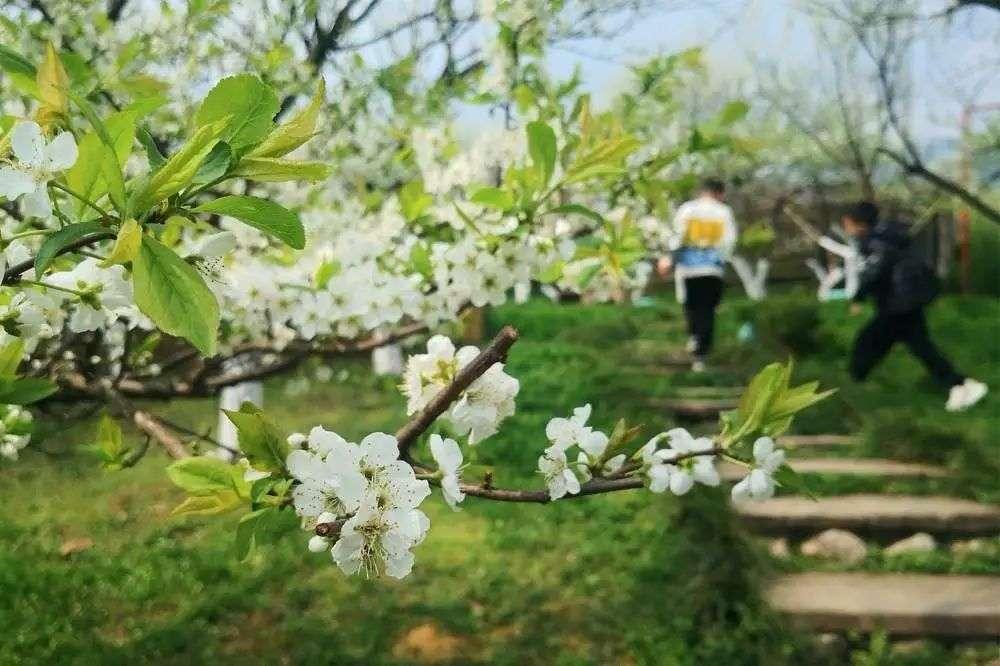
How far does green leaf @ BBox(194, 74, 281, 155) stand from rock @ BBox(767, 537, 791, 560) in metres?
3.18

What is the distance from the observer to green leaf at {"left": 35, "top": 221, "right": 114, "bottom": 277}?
733 millimetres

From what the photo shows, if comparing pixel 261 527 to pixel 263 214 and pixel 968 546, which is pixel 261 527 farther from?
pixel 968 546

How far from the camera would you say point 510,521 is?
443cm

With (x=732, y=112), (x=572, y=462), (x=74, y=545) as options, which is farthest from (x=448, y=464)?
(x=74, y=545)

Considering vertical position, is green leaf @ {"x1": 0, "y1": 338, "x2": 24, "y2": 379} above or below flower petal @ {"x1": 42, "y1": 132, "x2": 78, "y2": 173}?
below

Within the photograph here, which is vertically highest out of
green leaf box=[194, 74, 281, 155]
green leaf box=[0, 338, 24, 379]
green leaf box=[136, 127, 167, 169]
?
green leaf box=[194, 74, 281, 155]

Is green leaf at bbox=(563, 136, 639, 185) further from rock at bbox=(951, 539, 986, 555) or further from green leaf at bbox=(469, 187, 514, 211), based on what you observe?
rock at bbox=(951, 539, 986, 555)

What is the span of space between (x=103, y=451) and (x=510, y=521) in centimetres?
305

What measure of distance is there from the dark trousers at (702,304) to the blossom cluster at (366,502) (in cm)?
599

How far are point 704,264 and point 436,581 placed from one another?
12.3 feet

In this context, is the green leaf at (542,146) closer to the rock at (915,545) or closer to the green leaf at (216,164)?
the green leaf at (216,164)

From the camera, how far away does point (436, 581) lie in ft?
12.1

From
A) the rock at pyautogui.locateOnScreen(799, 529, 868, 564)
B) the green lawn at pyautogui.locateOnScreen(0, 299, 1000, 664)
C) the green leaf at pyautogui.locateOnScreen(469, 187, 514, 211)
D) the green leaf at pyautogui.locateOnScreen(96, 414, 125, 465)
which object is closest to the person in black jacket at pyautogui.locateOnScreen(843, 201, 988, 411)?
the green lawn at pyautogui.locateOnScreen(0, 299, 1000, 664)

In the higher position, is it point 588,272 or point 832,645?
point 588,272
